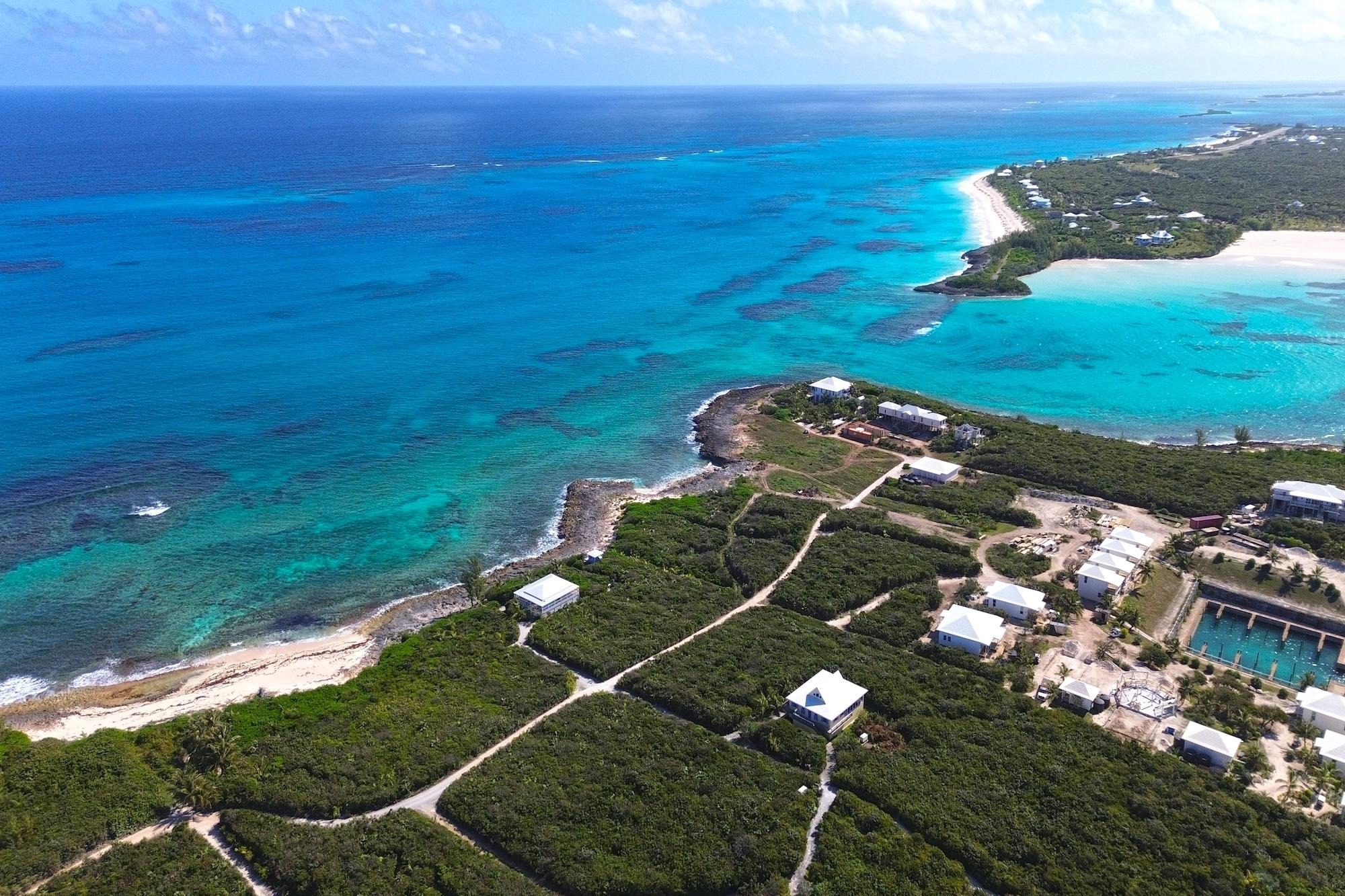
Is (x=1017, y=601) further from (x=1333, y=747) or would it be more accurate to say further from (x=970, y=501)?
(x=1333, y=747)

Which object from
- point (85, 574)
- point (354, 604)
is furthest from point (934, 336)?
point (85, 574)

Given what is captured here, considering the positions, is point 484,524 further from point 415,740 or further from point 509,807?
point 509,807

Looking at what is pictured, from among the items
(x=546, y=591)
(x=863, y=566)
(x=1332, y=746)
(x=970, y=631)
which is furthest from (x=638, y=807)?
(x=1332, y=746)

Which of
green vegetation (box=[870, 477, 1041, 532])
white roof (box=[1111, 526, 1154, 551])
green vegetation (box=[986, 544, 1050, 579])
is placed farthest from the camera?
green vegetation (box=[870, 477, 1041, 532])

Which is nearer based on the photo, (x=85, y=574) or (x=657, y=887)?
(x=657, y=887)

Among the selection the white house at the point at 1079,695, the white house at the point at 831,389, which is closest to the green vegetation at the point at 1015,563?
the white house at the point at 1079,695

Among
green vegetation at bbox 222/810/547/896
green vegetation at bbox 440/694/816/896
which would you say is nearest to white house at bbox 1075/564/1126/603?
green vegetation at bbox 440/694/816/896

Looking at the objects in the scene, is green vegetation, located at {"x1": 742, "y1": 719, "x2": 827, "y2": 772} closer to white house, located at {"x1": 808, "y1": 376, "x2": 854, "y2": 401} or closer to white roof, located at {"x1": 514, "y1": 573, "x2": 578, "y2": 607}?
white roof, located at {"x1": 514, "y1": 573, "x2": 578, "y2": 607}
